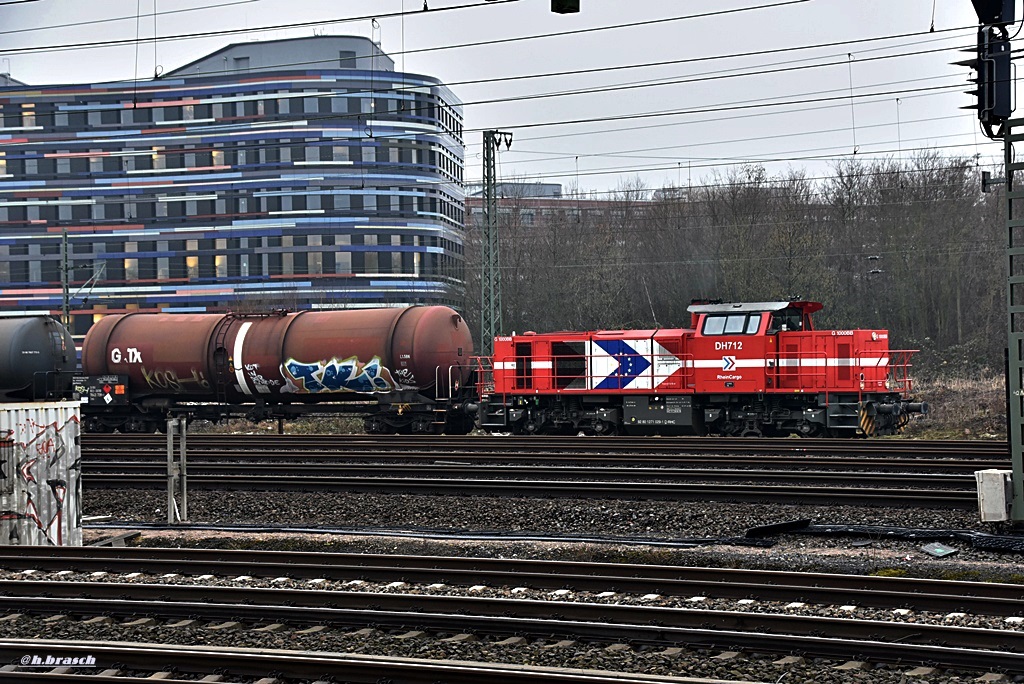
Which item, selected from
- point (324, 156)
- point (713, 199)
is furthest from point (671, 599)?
point (324, 156)

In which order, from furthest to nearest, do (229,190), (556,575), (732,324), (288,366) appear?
(229,190) → (288,366) → (732,324) → (556,575)

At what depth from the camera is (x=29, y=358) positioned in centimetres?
1798

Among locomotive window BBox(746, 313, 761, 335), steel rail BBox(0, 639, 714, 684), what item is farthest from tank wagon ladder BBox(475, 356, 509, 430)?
steel rail BBox(0, 639, 714, 684)

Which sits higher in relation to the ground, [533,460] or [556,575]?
[533,460]

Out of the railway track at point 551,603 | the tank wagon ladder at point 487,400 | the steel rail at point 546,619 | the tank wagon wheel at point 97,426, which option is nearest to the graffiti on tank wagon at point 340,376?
the tank wagon ladder at point 487,400

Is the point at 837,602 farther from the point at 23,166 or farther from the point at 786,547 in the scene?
the point at 23,166

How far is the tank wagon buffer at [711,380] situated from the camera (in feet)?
80.6

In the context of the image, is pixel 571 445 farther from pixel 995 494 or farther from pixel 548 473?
pixel 995 494

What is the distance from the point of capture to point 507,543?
13.7 metres

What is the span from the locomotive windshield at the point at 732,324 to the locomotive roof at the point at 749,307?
13 centimetres

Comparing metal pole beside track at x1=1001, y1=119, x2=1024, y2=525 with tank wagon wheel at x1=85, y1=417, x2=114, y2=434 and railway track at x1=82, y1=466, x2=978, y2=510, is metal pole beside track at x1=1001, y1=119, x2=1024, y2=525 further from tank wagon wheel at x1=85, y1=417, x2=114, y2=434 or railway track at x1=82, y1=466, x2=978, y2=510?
tank wagon wheel at x1=85, y1=417, x2=114, y2=434

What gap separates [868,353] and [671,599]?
1607 centimetres

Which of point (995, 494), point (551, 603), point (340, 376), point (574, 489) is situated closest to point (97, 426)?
point (340, 376)

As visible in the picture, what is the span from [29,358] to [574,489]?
32.7ft
